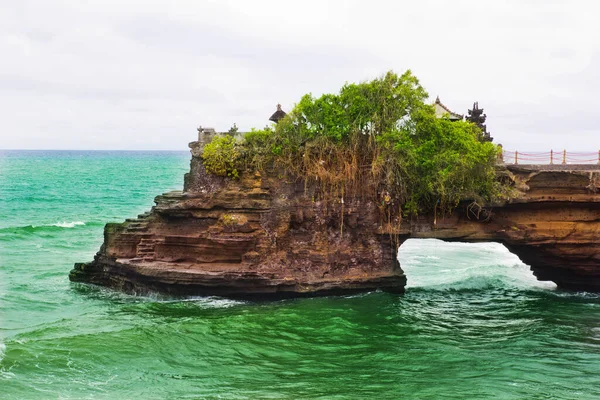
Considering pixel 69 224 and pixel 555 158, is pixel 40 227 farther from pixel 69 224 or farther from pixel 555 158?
pixel 555 158

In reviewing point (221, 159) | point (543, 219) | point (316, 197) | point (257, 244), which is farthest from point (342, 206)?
point (543, 219)

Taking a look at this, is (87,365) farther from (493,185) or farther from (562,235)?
(562,235)

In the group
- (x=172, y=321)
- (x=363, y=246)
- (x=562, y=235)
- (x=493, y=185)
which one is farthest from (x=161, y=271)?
(x=562, y=235)

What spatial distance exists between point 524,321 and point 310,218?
709 cm

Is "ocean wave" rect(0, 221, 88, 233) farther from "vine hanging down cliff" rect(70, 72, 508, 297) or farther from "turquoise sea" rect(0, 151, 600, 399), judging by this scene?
"vine hanging down cliff" rect(70, 72, 508, 297)

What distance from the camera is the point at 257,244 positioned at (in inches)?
816

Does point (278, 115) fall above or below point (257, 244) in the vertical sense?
above

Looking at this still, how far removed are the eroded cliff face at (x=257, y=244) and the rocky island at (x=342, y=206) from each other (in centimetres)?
3

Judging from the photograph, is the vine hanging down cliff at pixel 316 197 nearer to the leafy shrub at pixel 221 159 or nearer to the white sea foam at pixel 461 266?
the leafy shrub at pixel 221 159

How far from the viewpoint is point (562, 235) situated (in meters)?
21.5

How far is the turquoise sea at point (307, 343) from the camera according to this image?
45.6ft

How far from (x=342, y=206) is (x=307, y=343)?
5519 mm

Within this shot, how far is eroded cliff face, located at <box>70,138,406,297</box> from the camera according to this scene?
20.6m

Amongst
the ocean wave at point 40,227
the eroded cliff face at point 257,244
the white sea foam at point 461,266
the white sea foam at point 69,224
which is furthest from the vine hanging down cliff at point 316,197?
the white sea foam at point 69,224
